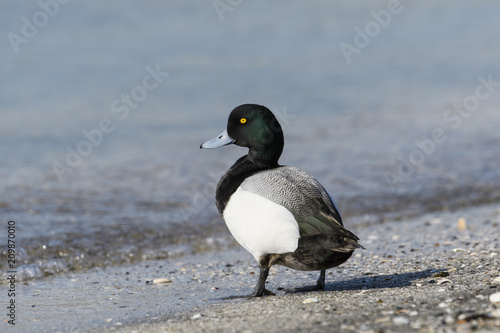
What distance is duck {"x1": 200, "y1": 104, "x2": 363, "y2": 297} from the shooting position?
4867 mm

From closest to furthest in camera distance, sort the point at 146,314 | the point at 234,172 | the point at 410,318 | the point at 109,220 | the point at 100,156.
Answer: the point at 410,318 → the point at 146,314 → the point at 234,172 → the point at 109,220 → the point at 100,156

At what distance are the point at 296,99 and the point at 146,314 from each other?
12.0 meters

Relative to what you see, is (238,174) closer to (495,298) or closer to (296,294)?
(296,294)

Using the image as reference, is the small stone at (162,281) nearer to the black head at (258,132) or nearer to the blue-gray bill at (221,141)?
the blue-gray bill at (221,141)

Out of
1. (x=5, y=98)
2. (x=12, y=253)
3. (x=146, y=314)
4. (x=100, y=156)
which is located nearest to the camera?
(x=146, y=314)

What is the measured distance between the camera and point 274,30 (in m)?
23.3

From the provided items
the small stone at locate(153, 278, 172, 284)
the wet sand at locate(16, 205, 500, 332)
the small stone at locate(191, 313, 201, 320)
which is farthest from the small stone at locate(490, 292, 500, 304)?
the small stone at locate(153, 278, 172, 284)

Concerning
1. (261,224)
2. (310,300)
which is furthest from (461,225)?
(261,224)

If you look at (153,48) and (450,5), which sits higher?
(450,5)

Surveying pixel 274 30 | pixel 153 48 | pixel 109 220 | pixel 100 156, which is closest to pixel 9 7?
pixel 153 48

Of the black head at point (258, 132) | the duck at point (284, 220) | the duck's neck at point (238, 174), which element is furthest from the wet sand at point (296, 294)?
the black head at point (258, 132)

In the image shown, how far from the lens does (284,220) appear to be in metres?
4.90

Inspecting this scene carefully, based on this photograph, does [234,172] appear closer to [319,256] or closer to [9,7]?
[319,256]

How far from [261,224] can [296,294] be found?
71 cm
